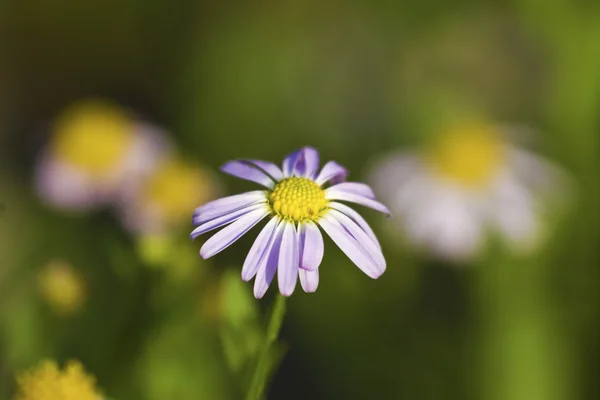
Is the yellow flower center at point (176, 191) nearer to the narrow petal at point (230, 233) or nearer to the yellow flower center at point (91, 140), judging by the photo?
the yellow flower center at point (91, 140)

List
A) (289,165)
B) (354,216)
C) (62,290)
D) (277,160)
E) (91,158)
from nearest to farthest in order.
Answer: (354,216) < (289,165) < (62,290) < (91,158) < (277,160)

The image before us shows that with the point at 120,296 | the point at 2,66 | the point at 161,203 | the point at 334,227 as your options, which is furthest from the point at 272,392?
the point at 2,66

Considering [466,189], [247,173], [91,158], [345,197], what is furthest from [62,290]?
[466,189]

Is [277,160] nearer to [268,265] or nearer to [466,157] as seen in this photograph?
[466,157]

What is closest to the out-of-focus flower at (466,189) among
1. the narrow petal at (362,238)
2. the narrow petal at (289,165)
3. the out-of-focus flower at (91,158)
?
the out-of-focus flower at (91,158)

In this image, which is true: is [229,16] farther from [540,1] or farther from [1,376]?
[1,376]

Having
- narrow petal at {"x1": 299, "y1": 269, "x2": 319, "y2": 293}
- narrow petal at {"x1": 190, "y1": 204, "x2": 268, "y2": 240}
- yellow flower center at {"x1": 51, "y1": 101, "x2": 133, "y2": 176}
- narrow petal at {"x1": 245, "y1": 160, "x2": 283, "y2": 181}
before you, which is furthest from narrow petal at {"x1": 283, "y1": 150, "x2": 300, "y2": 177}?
yellow flower center at {"x1": 51, "y1": 101, "x2": 133, "y2": 176}
